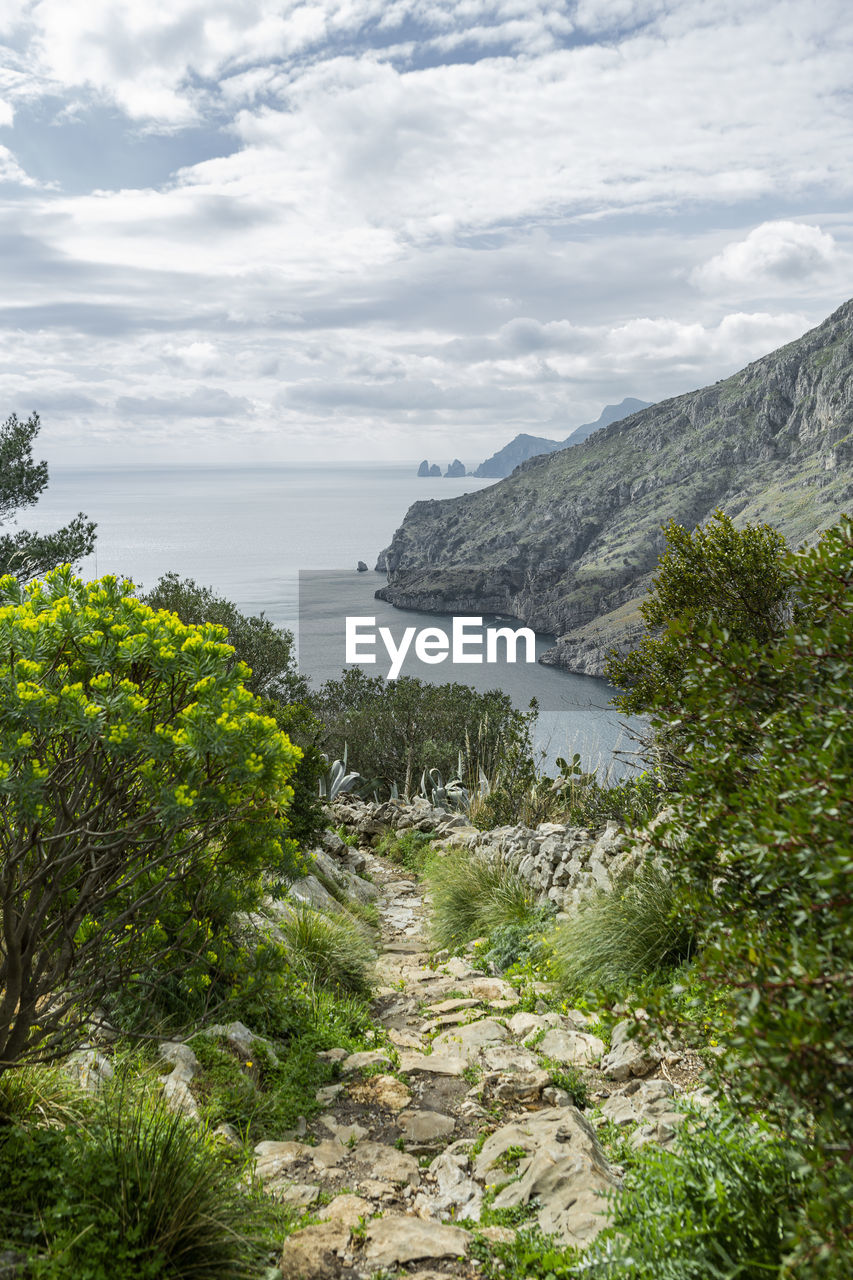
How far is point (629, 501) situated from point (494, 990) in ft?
371

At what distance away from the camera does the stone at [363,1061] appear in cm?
512

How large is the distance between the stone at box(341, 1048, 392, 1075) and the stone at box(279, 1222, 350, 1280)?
1.89 meters

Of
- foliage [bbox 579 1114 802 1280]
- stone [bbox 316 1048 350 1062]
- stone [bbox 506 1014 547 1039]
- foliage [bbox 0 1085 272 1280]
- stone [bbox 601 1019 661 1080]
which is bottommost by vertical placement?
stone [bbox 506 1014 547 1039]

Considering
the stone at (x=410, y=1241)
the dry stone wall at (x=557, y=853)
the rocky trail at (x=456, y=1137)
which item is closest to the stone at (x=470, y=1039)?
the rocky trail at (x=456, y=1137)

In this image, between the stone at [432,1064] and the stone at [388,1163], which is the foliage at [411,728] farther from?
the stone at [388,1163]

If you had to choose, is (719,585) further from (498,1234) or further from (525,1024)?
(498,1234)

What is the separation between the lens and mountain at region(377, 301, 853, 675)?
9419 centimetres

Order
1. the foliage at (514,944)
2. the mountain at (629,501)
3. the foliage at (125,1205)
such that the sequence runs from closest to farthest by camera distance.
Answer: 1. the foliage at (125,1205)
2. the foliage at (514,944)
3. the mountain at (629,501)

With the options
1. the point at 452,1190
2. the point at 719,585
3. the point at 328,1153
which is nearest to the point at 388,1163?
the point at 328,1153

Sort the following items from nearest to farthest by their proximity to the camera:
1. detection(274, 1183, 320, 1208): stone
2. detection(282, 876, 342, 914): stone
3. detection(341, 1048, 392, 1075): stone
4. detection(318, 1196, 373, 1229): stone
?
detection(318, 1196, 373, 1229): stone
detection(274, 1183, 320, 1208): stone
detection(341, 1048, 392, 1075): stone
detection(282, 876, 342, 914): stone

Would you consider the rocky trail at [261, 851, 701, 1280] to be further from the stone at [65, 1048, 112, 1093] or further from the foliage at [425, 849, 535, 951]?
the foliage at [425, 849, 535, 951]

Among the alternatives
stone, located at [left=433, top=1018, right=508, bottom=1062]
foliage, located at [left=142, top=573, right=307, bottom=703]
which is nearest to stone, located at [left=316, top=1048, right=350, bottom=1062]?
stone, located at [left=433, top=1018, right=508, bottom=1062]

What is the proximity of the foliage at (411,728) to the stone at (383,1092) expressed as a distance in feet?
50.4

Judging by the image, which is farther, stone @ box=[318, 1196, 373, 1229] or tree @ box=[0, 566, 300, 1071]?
stone @ box=[318, 1196, 373, 1229]
